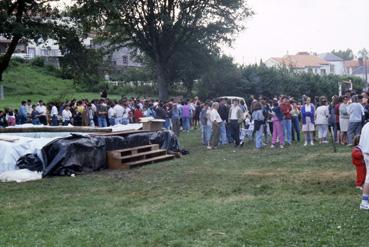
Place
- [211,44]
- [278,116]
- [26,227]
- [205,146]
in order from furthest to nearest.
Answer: [211,44] < [205,146] < [278,116] < [26,227]

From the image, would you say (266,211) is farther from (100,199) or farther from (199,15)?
(199,15)

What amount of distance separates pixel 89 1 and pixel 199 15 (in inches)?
887

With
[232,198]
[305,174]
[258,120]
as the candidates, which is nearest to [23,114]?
[258,120]

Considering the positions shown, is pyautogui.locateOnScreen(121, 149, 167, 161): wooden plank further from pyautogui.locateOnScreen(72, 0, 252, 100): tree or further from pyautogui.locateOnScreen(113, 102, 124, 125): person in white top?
pyautogui.locateOnScreen(72, 0, 252, 100): tree

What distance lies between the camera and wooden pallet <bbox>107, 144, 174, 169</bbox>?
16.0m

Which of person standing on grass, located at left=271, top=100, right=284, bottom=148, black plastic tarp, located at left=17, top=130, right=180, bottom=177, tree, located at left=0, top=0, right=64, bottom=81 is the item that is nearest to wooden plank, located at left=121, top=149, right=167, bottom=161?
black plastic tarp, located at left=17, top=130, right=180, bottom=177

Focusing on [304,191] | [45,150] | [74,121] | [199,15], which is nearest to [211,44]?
[199,15]

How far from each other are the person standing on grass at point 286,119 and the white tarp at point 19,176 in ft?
31.7

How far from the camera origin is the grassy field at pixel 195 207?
7571 millimetres

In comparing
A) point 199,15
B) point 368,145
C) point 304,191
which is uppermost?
point 199,15

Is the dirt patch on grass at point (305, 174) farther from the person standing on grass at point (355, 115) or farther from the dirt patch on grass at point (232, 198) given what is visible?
the person standing on grass at point (355, 115)

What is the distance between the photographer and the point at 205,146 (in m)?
21.9

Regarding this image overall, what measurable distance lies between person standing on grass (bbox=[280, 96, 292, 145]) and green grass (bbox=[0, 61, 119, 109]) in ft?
90.8

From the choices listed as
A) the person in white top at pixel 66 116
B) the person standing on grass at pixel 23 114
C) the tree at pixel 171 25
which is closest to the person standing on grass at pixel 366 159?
the person in white top at pixel 66 116
